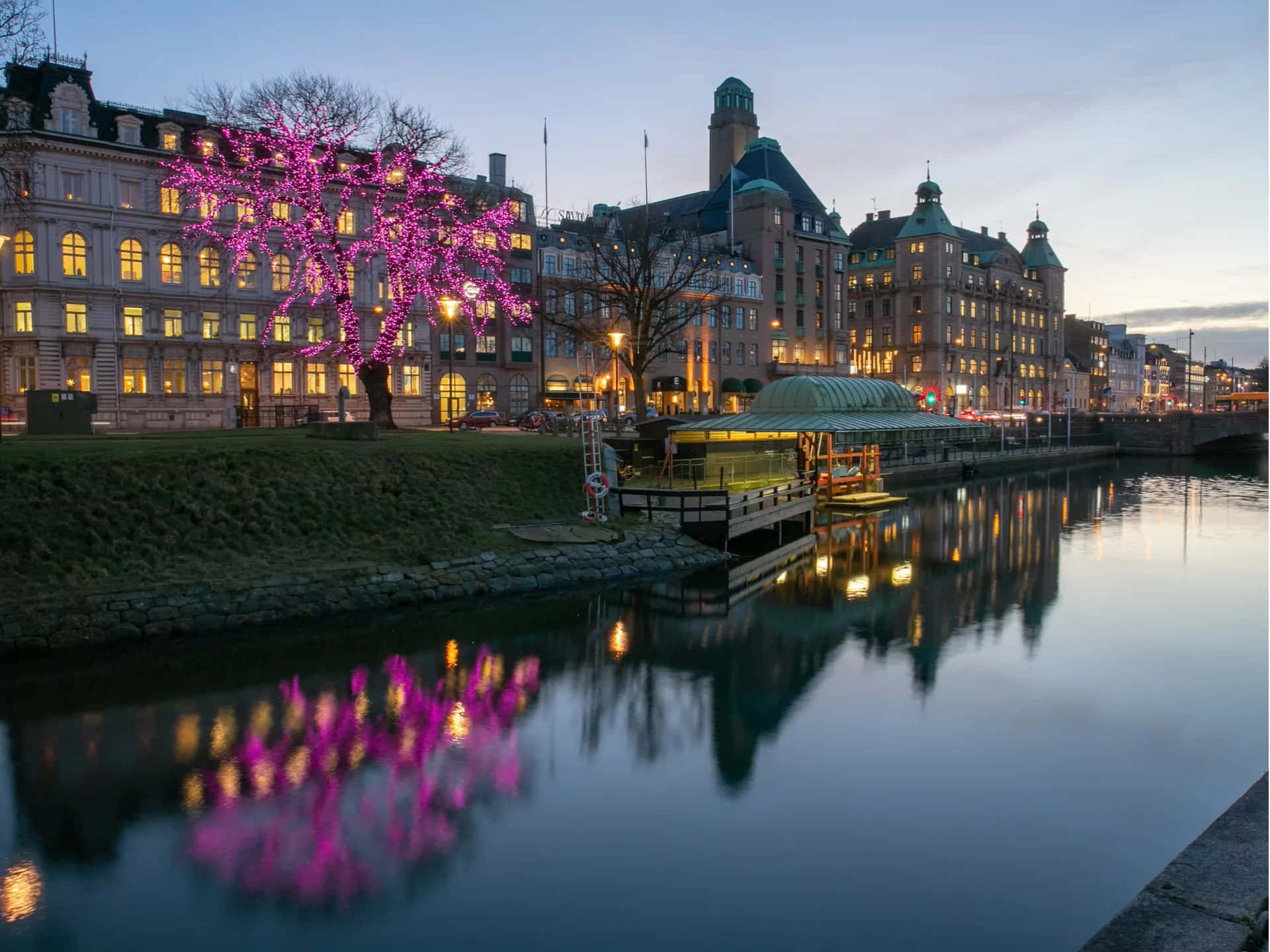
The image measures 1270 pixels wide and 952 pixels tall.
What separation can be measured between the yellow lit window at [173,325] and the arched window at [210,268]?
2404 millimetres

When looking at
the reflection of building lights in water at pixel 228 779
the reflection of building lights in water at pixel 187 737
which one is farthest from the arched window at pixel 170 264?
the reflection of building lights in water at pixel 228 779

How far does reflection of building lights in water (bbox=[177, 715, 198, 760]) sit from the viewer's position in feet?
48.0

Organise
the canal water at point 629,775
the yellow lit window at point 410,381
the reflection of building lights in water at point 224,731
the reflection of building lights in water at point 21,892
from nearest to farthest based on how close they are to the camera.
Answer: the reflection of building lights in water at point 21,892 → the canal water at point 629,775 → the reflection of building lights in water at point 224,731 → the yellow lit window at point 410,381

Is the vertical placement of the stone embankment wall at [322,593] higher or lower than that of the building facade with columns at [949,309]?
lower

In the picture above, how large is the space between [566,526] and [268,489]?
28.9ft

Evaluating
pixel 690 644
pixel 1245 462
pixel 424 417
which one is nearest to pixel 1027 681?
pixel 690 644

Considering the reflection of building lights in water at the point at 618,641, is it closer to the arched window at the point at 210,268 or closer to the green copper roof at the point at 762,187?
the arched window at the point at 210,268

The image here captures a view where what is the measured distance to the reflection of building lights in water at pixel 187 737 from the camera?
14633 mm

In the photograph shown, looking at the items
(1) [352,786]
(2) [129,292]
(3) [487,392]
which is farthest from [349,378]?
(1) [352,786]

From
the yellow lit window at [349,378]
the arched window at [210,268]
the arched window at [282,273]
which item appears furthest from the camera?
the yellow lit window at [349,378]

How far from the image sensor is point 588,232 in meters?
75.6

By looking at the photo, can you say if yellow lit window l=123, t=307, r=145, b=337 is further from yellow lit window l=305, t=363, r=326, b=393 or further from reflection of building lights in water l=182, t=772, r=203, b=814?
reflection of building lights in water l=182, t=772, r=203, b=814

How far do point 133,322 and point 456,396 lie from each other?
21938 millimetres

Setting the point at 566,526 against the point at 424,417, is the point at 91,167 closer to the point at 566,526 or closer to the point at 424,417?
the point at 424,417
